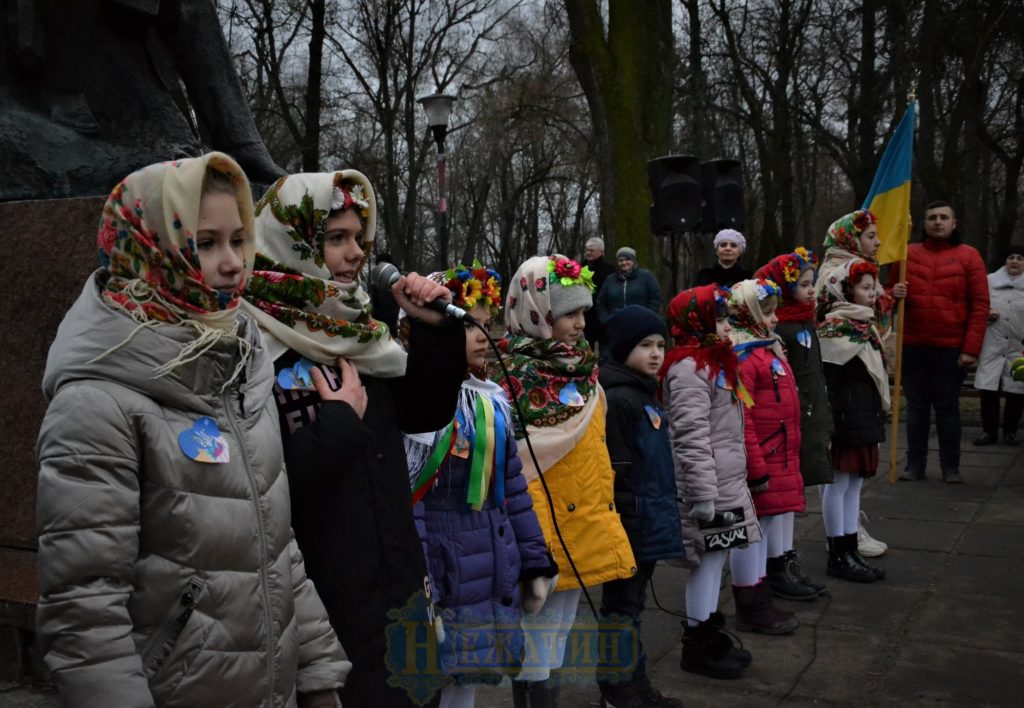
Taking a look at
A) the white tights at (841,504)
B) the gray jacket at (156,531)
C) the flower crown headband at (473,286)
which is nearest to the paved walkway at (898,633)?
the white tights at (841,504)

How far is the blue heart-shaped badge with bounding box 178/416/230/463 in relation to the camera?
1979 millimetres

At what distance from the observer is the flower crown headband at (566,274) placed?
397 centimetres

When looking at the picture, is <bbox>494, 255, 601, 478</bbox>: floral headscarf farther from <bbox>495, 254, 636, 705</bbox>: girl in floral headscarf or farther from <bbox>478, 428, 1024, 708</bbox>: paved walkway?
<bbox>478, 428, 1024, 708</bbox>: paved walkway

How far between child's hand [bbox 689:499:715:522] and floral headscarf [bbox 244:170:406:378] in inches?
86.7

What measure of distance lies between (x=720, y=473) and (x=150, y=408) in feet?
10.5

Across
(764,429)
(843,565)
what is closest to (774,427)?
(764,429)

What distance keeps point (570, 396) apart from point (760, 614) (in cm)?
190

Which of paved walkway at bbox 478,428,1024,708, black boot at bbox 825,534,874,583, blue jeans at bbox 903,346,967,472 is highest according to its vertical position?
blue jeans at bbox 903,346,967,472

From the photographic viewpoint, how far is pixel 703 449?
14.8 feet

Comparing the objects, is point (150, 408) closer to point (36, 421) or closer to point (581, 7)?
point (36, 421)

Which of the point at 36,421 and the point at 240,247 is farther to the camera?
the point at 36,421

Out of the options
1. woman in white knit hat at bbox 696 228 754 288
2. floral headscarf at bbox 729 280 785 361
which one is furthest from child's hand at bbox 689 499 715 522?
woman in white knit hat at bbox 696 228 754 288

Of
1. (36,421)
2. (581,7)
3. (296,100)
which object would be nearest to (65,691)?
(36,421)

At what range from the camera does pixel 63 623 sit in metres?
1.80
